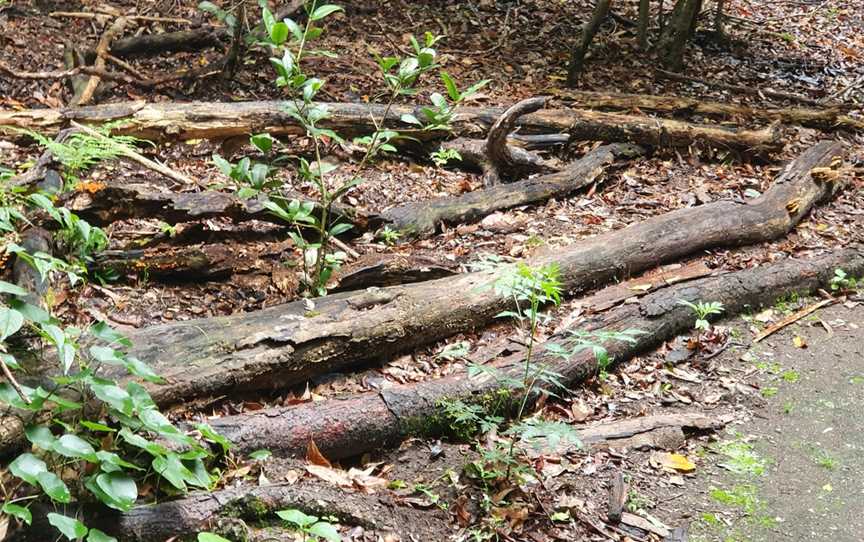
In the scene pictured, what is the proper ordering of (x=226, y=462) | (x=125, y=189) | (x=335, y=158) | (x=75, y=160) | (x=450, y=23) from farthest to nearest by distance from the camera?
(x=450, y=23) < (x=335, y=158) < (x=125, y=189) < (x=75, y=160) < (x=226, y=462)

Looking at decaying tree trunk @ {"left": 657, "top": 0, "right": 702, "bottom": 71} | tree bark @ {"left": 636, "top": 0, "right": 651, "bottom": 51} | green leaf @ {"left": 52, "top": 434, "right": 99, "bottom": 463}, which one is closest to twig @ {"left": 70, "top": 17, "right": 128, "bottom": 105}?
green leaf @ {"left": 52, "top": 434, "right": 99, "bottom": 463}

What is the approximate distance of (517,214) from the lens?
606 cm

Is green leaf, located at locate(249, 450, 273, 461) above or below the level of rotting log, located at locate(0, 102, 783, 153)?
below

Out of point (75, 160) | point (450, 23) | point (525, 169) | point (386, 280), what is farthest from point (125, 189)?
point (450, 23)

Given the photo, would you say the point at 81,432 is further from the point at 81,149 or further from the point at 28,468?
the point at 81,149

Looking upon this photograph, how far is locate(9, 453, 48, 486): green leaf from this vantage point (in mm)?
2504

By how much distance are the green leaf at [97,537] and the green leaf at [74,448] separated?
23cm

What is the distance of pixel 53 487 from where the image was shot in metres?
2.51

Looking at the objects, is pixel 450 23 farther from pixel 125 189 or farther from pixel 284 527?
pixel 284 527

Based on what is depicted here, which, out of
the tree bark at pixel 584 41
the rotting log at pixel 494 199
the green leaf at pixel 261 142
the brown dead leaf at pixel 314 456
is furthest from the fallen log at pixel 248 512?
the tree bark at pixel 584 41

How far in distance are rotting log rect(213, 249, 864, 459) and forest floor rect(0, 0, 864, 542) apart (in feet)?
0.32

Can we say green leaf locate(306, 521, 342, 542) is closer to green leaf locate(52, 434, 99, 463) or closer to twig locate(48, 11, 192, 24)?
green leaf locate(52, 434, 99, 463)

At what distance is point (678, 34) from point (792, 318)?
5.02m

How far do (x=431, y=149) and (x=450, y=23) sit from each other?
11.0 feet
